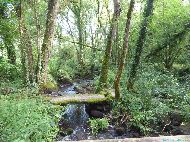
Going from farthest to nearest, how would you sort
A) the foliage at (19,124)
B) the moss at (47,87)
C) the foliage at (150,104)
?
the moss at (47,87), the foliage at (150,104), the foliage at (19,124)

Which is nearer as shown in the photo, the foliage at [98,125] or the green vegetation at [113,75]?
the green vegetation at [113,75]

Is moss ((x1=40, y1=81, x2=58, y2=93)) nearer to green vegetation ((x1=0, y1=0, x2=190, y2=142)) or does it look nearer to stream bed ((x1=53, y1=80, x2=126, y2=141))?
green vegetation ((x1=0, y1=0, x2=190, y2=142))

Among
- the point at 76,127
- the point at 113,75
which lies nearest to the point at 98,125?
the point at 76,127

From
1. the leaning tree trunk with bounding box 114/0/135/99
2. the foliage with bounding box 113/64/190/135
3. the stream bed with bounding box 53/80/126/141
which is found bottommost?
the stream bed with bounding box 53/80/126/141

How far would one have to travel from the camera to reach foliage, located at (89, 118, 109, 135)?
38.9 feet

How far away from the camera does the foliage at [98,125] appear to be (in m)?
11.9

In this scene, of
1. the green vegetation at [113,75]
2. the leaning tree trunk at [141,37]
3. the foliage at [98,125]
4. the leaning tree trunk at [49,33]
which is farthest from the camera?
the leaning tree trunk at [141,37]

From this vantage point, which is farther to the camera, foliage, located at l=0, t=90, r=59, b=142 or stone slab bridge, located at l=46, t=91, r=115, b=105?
stone slab bridge, located at l=46, t=91, r=115, b=105

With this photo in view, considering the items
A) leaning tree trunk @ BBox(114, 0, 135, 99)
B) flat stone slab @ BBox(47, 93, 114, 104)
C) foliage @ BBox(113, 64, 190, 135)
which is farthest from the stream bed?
leaning tree trunk @ BBox(114, 0, 135, 99)

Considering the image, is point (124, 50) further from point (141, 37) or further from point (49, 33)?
point (49, 33)

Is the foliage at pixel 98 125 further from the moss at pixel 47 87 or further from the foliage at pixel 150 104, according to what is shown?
the moss at pixel 47 87

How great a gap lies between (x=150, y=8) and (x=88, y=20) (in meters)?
19.4

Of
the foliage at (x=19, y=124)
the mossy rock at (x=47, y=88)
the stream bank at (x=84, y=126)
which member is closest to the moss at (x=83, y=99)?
the stream bank at (x=84, y=126)

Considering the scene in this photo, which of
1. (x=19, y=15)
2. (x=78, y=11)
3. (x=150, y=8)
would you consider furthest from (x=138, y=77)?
(x=78, y=11)
